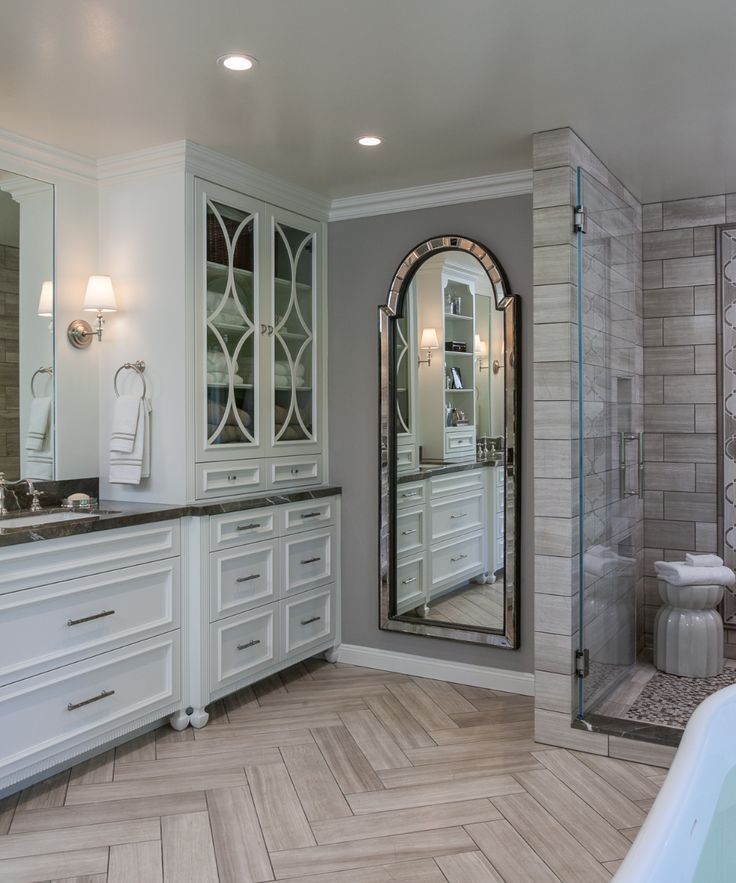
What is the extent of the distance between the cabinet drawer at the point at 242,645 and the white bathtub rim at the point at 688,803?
2.10 metres

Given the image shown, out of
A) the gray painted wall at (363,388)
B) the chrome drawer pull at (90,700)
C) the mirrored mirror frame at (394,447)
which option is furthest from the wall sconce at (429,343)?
the chrome drawer pull at (90,700)

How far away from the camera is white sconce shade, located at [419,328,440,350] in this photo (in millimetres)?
4047

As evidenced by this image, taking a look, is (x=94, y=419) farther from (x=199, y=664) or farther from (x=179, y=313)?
(x=199, y=664)

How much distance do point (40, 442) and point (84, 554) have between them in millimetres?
759

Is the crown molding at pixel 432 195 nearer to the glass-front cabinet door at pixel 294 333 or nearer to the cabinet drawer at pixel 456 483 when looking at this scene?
the glass-front cabinet door at pixel 294 333

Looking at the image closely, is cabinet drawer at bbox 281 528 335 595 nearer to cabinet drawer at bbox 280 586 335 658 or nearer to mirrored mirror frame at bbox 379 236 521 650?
cabinet drawer at bbox 280 586 335 658

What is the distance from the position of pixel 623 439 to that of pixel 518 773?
159cm

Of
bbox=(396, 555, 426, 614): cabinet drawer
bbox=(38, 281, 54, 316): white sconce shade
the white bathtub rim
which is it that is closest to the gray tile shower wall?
bbox=(396, 555, 426, 614): cabinet drawer

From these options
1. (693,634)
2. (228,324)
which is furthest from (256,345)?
(693,634)

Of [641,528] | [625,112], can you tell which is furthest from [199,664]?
[625,112]

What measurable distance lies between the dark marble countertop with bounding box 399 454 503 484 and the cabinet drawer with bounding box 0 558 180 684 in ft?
4.34

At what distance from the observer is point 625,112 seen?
3078 millimetres

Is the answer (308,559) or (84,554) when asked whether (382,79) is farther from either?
(308,559)

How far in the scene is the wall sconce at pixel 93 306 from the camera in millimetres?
3541
